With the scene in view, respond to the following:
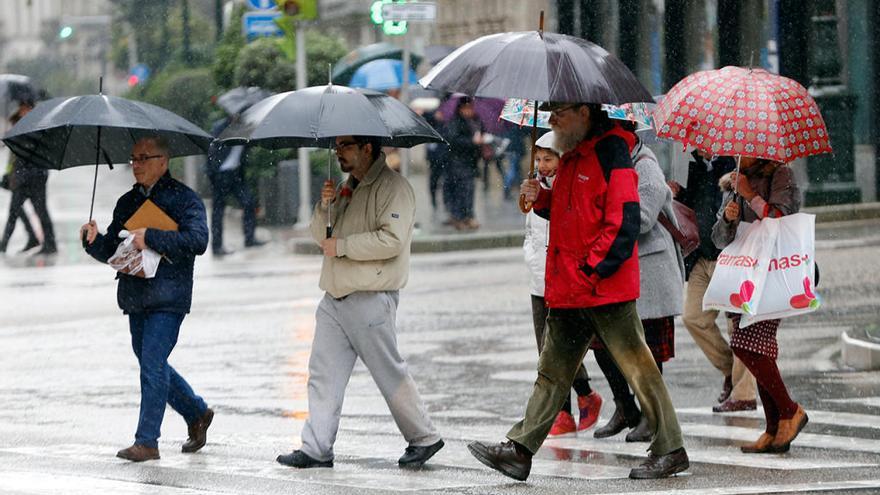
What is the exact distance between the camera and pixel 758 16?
29500 millimetres

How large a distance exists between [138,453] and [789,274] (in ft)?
10.6

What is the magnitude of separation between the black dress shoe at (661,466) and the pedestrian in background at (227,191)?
1376cm

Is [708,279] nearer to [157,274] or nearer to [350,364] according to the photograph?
[350,364]

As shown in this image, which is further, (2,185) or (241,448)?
(2,185)

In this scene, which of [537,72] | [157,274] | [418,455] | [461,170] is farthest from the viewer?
[461,170]

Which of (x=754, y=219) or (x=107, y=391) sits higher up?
(x=754, y=219)

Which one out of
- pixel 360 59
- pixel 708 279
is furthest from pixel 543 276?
pixel 360 59

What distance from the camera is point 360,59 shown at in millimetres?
26859

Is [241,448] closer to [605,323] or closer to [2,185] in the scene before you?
[605,323]

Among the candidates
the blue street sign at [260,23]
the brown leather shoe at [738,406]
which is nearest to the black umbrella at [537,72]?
the brown leather shoe at [738,406]

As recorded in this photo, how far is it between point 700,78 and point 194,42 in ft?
139

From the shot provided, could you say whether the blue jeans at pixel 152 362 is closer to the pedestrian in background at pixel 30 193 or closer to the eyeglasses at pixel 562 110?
the eyeglasses at pixel 562 110

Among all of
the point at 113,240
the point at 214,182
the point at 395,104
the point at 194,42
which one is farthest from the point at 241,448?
the point at 194,42

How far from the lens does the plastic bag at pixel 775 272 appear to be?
8.70m
